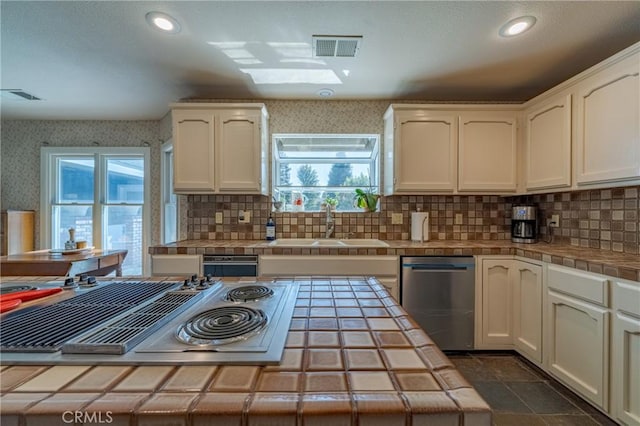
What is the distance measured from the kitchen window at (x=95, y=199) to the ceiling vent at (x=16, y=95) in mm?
765

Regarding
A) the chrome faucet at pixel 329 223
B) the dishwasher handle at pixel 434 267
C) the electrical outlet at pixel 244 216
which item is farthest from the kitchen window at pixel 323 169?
the dishwasher handle at pixel 434 267

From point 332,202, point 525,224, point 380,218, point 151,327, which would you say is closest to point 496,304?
point 525,224

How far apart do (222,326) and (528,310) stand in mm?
2386

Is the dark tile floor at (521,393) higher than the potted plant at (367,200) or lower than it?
lower

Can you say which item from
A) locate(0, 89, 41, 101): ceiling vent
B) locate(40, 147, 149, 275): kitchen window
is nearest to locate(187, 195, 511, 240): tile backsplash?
locate(40, 147, 149, 275): kitchen window

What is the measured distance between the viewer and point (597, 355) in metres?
1.60

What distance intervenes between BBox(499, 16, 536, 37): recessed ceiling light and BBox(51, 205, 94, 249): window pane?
4.72 metres

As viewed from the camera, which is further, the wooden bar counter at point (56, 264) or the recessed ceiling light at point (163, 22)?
the wooden bar counter at point (56, 264)

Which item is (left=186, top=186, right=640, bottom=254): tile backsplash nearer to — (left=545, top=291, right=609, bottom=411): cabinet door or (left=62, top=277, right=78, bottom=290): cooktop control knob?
(left=545, top=291, right=609, bottom=411): cabinet door

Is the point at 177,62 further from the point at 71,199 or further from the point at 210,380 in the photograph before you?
the point at 71,199

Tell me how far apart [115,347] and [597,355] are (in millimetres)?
2312

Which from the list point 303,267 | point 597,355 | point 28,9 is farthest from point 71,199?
point 597,355

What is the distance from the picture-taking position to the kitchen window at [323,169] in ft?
10.3

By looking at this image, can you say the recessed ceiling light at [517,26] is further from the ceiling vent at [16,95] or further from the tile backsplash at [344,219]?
the ceiling vent at [16,95]
